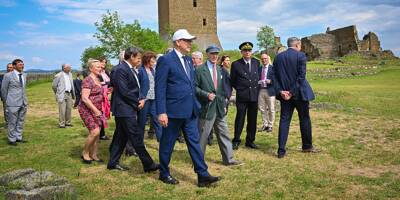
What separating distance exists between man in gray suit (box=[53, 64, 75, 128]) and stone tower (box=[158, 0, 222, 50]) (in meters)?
43.5

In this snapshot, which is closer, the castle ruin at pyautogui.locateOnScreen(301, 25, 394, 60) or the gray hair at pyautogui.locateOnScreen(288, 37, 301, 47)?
the gray hair at pyautogui.locateOnScreen(288, 37, 301, 47)

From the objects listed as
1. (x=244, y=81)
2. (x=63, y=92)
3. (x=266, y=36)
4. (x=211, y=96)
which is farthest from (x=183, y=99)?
(x=266, y=36)

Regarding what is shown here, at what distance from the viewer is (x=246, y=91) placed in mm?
8156

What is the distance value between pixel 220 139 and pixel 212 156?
770 mm

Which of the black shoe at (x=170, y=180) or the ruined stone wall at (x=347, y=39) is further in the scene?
the ruined stone wall at (x=347, y=39)

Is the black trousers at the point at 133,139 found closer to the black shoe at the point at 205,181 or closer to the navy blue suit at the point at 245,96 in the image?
the black shoe at the point at 205,181

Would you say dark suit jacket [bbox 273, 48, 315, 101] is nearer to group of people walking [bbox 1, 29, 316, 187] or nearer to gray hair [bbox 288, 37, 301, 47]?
group of people walking [bbox 1, 29, 316, 187]

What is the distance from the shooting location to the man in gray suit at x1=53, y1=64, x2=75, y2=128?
11.4 meters

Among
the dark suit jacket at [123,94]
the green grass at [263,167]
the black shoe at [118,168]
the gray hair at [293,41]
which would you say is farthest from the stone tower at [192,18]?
the black shoe at [118,168]

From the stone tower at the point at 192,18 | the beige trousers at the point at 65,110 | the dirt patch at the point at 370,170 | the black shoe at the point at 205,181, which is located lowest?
the dirt patch at the point at 370,170

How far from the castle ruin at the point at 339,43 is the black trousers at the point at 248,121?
5223cm

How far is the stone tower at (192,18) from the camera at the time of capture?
55594mm

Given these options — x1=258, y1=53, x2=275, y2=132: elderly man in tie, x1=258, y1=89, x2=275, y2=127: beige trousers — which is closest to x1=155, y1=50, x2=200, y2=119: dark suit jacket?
x1=258, y1=53, x2=275, y2=132: elderly man in tie

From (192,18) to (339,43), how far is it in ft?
76.1
